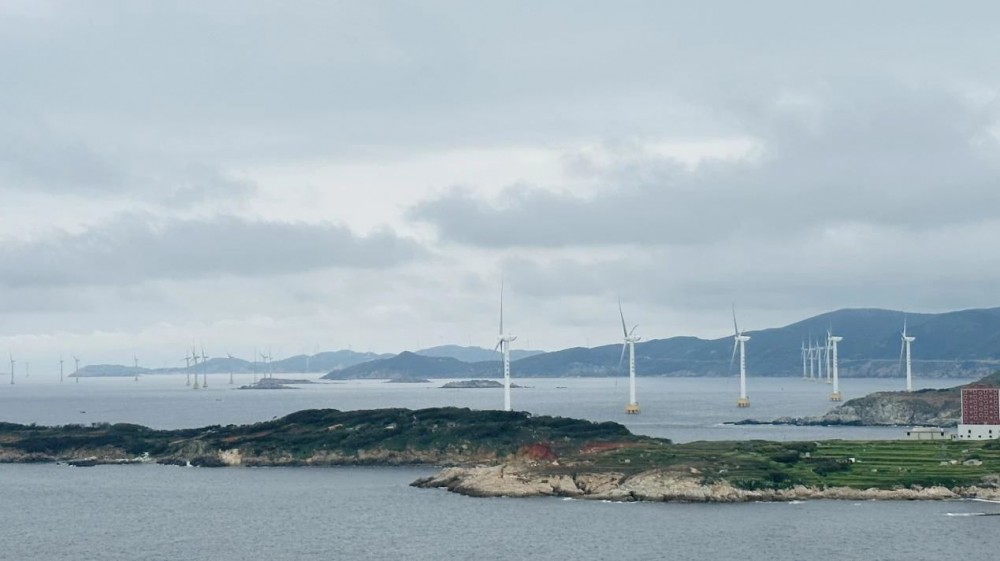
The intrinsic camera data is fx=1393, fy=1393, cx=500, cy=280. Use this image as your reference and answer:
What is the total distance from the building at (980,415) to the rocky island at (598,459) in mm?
16086

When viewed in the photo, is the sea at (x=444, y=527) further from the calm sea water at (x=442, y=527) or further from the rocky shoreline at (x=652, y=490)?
the rocky shoreline at (x=652, y=490)

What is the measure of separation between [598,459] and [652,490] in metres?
18.5

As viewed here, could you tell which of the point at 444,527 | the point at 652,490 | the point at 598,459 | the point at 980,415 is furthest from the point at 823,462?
the point at 444,527

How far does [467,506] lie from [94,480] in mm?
55801

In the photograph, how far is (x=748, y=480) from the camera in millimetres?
138750

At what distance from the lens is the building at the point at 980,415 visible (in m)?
178

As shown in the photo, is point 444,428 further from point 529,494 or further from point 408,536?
point 408,536

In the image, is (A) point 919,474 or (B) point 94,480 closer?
(A) point 919,474

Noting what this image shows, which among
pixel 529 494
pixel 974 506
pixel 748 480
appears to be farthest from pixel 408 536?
pixel 974 506

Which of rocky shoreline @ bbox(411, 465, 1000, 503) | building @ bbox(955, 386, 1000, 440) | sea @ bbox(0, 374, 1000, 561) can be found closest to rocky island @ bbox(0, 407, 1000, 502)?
rocky shoreline @ bbox(411, 465, 1000, 503)

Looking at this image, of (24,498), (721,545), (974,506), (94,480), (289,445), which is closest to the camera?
(721,545)

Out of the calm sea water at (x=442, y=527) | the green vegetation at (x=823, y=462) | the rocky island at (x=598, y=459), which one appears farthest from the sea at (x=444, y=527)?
the green vegetation at (x=823, y=462)

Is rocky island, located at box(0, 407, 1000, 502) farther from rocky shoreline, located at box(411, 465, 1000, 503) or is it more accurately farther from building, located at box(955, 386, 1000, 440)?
building, located at box(955, 386, 1000, 440)

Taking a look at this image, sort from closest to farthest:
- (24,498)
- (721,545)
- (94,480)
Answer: (721,545), (24,498), (94,480)
